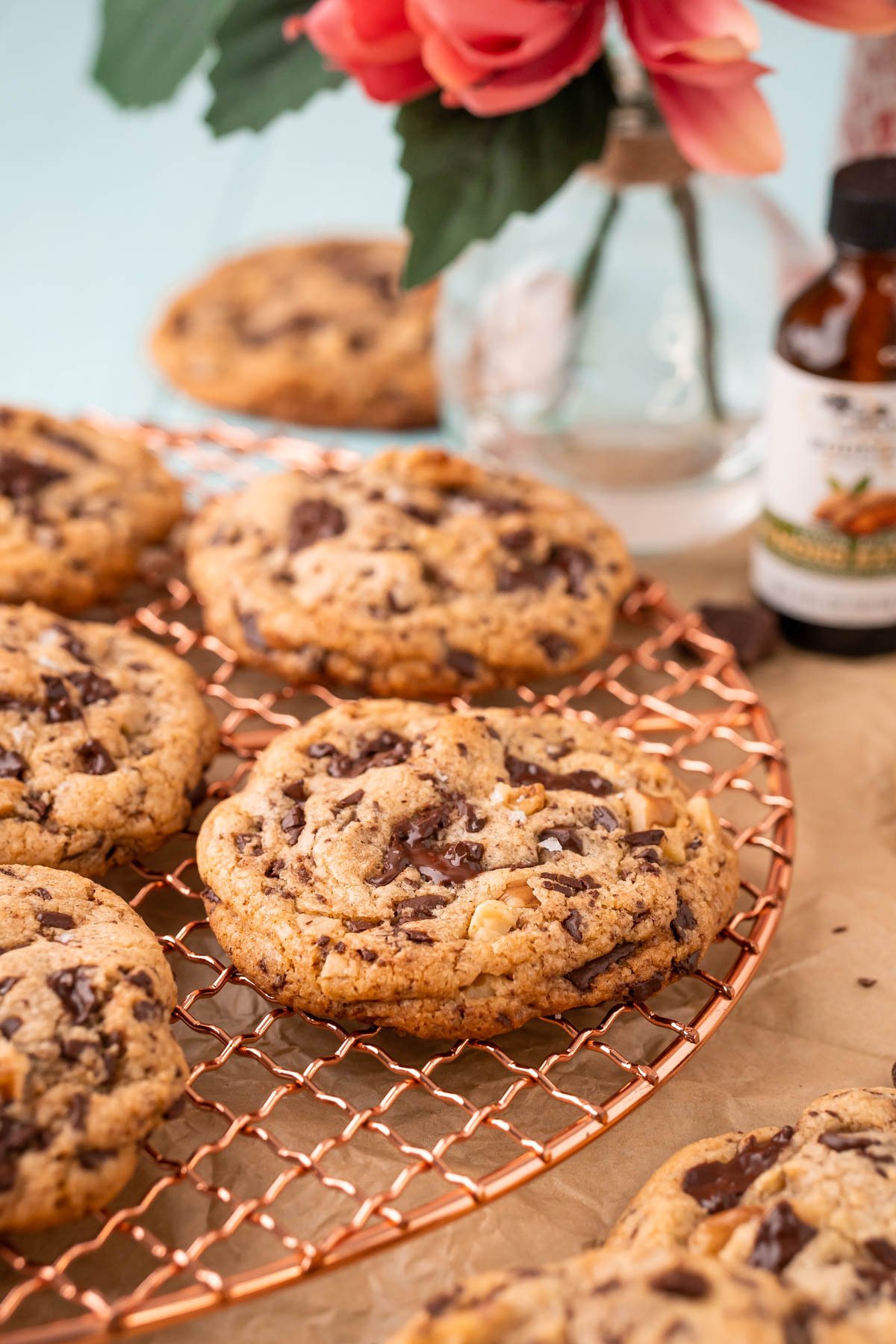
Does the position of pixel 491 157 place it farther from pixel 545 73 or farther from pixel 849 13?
pixel 849 13

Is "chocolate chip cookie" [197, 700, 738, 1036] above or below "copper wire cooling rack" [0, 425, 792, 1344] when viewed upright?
above

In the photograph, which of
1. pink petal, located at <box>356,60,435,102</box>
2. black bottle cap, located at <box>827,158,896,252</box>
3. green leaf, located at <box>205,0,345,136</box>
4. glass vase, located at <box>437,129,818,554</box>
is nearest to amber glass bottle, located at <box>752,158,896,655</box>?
black bottle cap, located at <box>827,158,896,252</box>

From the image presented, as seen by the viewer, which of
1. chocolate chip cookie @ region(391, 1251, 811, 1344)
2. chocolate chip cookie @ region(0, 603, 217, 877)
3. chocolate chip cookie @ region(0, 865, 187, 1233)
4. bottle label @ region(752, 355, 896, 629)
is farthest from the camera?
bottle label @ region(752, 355, 896, 629)

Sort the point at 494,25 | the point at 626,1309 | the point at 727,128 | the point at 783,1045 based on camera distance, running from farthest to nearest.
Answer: the point at 727,128 < the point at 494,25 < the point at 783,1045 < the point at 626,1309

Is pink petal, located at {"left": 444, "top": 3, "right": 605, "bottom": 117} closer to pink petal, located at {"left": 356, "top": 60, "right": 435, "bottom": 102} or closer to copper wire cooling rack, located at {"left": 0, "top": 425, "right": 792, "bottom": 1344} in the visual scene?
pink petal, located at {"left": 356, "top": 60, "right": 435, "bottom": 102}

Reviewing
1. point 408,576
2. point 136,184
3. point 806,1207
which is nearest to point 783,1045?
point 806,1207

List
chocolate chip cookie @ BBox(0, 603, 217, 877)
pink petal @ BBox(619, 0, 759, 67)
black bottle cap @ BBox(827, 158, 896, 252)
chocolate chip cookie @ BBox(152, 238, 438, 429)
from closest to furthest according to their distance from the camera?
chocolate chip cookie @ BBox(0, 603, 217, 877) → pink petal @ BBox(619, 0, 759, 67) → black bottle cap @ BBox(827, 158, 896, 252) → chocolate chip cookie @ BBox(152, 238, 438, 429)

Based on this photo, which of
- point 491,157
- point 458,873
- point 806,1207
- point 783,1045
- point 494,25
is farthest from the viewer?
point 491,157

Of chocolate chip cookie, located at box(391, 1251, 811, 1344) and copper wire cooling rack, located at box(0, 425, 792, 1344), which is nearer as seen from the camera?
chocolate chip cookie, located at box(391, 1251, 811, 1344)
